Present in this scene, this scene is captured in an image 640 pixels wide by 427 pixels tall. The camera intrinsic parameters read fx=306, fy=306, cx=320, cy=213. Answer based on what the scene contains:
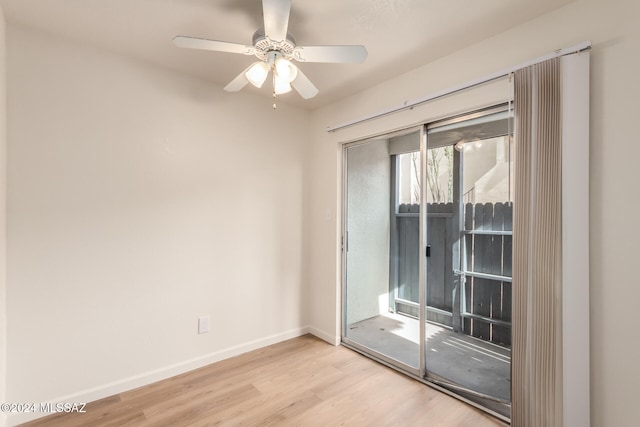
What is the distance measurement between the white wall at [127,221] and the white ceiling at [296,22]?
234 mm

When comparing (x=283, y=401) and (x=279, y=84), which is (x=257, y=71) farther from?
(x=283, y=401)

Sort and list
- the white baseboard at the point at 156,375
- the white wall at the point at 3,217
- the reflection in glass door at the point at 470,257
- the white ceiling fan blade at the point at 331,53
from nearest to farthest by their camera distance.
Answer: the white ceiling fan blade at the point at 331,53
the white wall at the point at 3,217
the white baseboard at the point at 156,375
the reflection in glass door at the point at 470,257

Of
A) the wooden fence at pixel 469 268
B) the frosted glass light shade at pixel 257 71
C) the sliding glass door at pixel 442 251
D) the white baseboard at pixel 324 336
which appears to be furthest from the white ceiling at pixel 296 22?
the white baseboard at pixel 324 336

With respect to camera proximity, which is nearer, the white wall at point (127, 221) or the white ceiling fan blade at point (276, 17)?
the white ceiling fan blade at point (276, 17)

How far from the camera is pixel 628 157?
154cm

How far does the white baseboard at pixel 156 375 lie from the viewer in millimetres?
2045

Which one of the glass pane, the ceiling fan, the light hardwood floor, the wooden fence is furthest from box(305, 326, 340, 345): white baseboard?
the ceiling fan

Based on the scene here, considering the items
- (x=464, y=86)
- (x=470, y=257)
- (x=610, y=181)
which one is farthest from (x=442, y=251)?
(x=464, y=86)

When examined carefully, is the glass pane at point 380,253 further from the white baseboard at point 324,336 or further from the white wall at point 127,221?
the white wall at point 127,221

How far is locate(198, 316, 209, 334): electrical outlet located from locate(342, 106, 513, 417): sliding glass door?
1.42 meters

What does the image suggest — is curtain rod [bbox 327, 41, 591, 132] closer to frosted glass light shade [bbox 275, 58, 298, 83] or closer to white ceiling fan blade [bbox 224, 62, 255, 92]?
frosted glass light shade [bbox 275, 58, 298, 83]

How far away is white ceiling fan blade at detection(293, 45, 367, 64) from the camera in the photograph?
165 cm

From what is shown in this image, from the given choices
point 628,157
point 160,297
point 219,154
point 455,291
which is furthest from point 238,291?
point 628,157

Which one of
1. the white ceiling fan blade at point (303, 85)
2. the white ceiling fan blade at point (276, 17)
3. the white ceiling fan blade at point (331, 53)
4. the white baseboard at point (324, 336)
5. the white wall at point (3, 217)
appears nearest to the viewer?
the white ceiling fan blade at point (276, 17)
